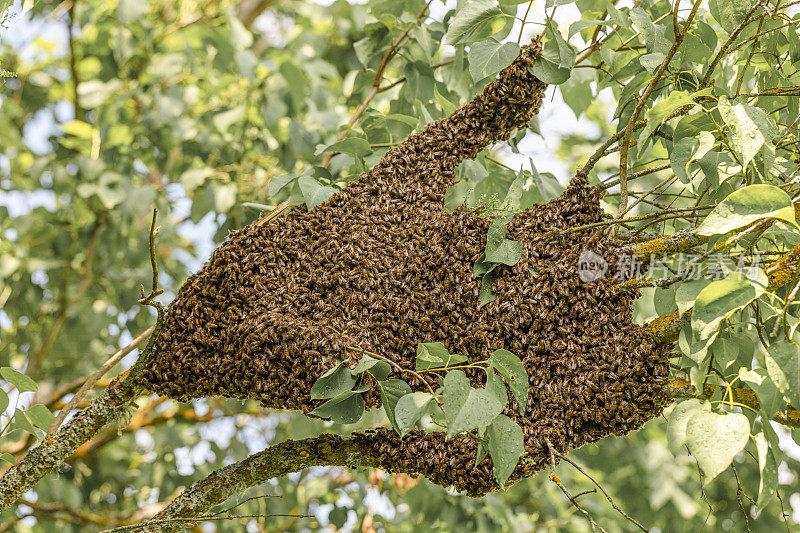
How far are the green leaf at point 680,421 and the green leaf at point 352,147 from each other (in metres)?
0.65

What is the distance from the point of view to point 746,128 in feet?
2.59

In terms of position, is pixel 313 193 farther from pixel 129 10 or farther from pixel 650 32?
pixel 129 10

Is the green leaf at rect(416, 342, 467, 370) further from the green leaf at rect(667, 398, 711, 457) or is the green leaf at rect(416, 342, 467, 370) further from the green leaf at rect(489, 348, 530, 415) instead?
the green leaf at rect(667, 398, 711, 457)

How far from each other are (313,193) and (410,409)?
0.40 meters

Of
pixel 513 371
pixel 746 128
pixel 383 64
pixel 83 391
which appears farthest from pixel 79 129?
pixel 746 128

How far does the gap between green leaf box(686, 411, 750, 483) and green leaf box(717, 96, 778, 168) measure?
280mm

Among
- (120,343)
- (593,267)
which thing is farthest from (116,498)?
(593,267)

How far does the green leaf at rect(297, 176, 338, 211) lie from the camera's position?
1011 mm

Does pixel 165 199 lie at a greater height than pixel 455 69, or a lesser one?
lesser

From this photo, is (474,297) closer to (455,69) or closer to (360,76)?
(455,69)

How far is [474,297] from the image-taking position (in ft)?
3.03

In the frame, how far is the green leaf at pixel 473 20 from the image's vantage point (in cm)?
107

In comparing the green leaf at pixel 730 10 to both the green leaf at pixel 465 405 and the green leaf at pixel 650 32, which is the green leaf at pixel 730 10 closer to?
the green leaf at pixel 650 32

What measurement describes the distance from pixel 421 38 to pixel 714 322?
883 millimetres
